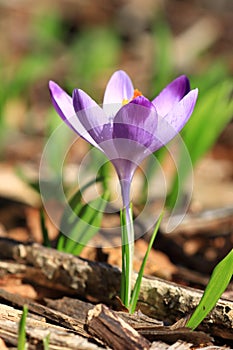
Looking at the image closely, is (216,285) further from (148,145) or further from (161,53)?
(161,53)

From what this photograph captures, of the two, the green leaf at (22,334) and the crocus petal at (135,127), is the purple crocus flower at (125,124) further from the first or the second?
the green leaf at (22,334)

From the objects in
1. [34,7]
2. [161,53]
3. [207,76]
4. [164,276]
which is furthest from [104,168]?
[34,7]

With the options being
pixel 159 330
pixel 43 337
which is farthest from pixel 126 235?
pixel 43 337

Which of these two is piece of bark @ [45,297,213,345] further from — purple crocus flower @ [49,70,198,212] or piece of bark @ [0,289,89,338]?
purple crocus flower @ [49,70,198,212]

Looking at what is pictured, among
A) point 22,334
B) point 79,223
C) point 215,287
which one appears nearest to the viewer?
point 22,334

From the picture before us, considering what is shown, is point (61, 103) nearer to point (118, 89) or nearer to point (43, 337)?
point (118, 89)

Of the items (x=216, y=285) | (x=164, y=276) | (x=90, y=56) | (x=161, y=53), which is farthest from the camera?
(x=90, y=56)

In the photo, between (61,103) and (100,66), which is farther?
(100,66)
